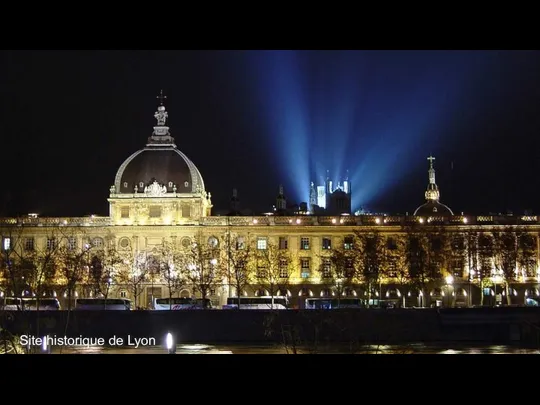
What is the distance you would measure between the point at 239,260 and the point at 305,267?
809 cm

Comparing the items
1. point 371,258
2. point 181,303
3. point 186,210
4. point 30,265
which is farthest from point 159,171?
point 181,303

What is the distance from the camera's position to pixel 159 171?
8931 centimetres

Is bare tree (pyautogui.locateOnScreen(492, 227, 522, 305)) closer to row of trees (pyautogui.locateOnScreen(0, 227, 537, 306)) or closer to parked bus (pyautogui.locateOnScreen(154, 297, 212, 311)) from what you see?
row of trees (pyautogui.locateOnScreen(0, 227, 537, 306))

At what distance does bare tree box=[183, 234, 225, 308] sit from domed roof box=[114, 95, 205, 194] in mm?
6227

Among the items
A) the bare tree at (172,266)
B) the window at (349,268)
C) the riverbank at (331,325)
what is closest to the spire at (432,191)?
the window at (349,268)

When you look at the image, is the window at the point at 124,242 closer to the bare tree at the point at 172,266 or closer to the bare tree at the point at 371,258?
the bare tree at the point at 172,266

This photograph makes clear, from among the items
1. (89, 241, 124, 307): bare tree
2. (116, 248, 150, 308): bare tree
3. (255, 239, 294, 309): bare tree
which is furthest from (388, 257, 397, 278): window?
(89, 241, 124, 307): bare tree

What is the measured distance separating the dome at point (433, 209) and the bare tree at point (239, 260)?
510 inches

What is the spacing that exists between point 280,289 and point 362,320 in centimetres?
3146

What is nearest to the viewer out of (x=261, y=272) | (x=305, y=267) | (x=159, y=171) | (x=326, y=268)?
(x=261, y=272)

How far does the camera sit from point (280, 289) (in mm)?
78250

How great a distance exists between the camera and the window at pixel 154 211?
3494 inches

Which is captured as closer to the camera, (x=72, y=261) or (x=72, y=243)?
(x=72, y=261)

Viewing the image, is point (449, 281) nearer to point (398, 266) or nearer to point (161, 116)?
point (398, 266)
